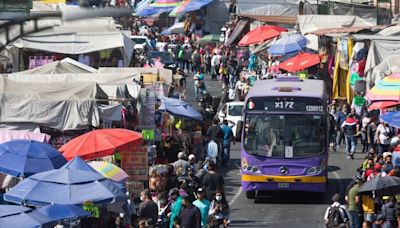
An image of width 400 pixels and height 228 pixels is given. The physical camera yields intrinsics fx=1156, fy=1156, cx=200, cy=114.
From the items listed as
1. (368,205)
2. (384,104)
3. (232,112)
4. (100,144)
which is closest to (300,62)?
(232,112)

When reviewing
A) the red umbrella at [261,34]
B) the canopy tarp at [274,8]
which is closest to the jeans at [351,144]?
the red umbrella at [261,34]

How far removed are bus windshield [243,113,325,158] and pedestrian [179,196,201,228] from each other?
281 inches

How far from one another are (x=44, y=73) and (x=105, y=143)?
926 cm

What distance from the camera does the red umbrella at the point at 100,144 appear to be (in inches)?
874

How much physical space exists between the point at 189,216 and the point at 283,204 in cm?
765

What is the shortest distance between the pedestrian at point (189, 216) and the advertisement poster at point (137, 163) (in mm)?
5108

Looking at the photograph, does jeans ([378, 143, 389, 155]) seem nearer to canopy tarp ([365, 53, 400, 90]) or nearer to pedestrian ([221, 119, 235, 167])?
canopy tarp ([365, 53, 400, 90])

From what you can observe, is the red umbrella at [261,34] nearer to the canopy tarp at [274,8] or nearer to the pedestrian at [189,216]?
the canopy tarp at [274,8]

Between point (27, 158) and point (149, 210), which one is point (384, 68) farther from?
point (27, 158)

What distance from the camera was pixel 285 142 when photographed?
85.3ft

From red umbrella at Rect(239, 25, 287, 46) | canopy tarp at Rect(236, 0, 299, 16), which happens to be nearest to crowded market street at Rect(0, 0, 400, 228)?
red umbrella at Rect(239, 25, 287, 46)

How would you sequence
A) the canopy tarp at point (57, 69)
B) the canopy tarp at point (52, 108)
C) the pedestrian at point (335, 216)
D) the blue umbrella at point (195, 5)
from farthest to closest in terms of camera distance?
the blue umbrella at point (195, 5)
the canopy tarp at point (57, 69)
the canopy tarp at point (52, 108)
the pedestrian at point (335, 216)

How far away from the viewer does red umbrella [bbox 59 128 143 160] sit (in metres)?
22.2

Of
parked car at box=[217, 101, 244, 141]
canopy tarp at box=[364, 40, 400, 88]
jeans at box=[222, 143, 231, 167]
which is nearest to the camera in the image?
jeans at box=[222, 143, 231, 167]
